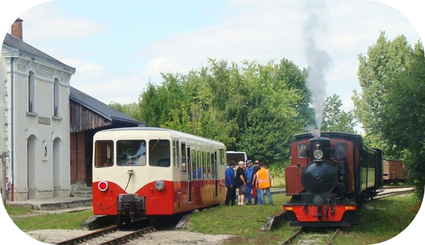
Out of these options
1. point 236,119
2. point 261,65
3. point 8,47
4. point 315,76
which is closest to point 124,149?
point 315,76

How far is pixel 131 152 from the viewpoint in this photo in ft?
54.6

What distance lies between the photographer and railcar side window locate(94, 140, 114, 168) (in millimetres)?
16656

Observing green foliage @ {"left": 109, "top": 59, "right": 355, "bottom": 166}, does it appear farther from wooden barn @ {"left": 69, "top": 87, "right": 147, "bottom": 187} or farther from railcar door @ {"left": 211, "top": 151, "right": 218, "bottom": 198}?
railcar door @ {"left": 211, "top": 151, "right": 218, "bottom": 198}

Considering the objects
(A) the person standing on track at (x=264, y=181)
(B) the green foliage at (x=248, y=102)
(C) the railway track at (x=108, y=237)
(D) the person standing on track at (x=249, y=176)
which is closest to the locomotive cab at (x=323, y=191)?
(C) the railway track at (x=108, y=237)

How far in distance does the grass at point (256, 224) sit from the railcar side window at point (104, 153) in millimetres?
1730

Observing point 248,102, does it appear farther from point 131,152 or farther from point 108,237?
point 108,237

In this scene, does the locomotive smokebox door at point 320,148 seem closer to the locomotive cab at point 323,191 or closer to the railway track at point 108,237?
the locomotive cab at point 323,191

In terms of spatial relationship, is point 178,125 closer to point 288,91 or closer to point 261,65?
point 288,91

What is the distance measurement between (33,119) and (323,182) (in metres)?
14.9

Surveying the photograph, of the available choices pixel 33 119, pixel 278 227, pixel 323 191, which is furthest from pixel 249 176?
pixel 33 119

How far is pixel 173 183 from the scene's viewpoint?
644 inches

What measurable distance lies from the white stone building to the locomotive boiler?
1209 centimetres

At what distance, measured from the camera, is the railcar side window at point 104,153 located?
16656 mm

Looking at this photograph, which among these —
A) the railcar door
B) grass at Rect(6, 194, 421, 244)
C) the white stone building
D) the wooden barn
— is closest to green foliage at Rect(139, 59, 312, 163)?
the wooden barn
